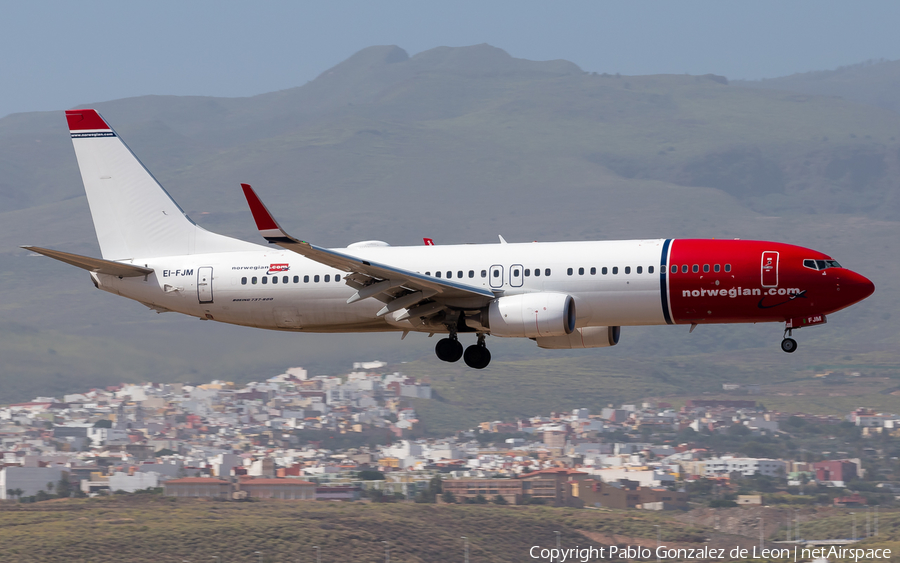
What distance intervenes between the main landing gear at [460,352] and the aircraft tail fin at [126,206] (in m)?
10.2

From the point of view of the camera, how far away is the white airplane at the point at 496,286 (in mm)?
46688

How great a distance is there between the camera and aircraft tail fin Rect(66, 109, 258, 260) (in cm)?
5362

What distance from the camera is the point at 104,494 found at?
524ft

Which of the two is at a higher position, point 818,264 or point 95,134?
point 95,134

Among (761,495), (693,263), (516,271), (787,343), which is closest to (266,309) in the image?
(516,271)

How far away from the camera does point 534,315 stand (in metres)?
46.3

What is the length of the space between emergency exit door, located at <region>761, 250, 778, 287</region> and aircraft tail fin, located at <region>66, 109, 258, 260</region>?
2203 centimetres

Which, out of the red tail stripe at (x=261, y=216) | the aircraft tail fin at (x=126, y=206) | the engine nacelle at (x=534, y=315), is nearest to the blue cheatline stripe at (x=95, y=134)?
the aircraft tail fin at (x=126, y=206)

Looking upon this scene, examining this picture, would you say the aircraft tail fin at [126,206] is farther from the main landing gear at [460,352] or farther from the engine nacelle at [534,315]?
the engine nacelle at [534,315]

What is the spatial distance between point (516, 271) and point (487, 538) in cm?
10275

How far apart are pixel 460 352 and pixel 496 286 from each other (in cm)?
334

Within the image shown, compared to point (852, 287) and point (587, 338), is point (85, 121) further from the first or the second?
point (852, 287)

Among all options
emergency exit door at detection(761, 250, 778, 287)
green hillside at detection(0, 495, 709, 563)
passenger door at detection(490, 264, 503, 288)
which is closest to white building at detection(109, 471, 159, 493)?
green hillside at detection(0, 495, 709, 563)

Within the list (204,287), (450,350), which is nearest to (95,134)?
(204,287)
